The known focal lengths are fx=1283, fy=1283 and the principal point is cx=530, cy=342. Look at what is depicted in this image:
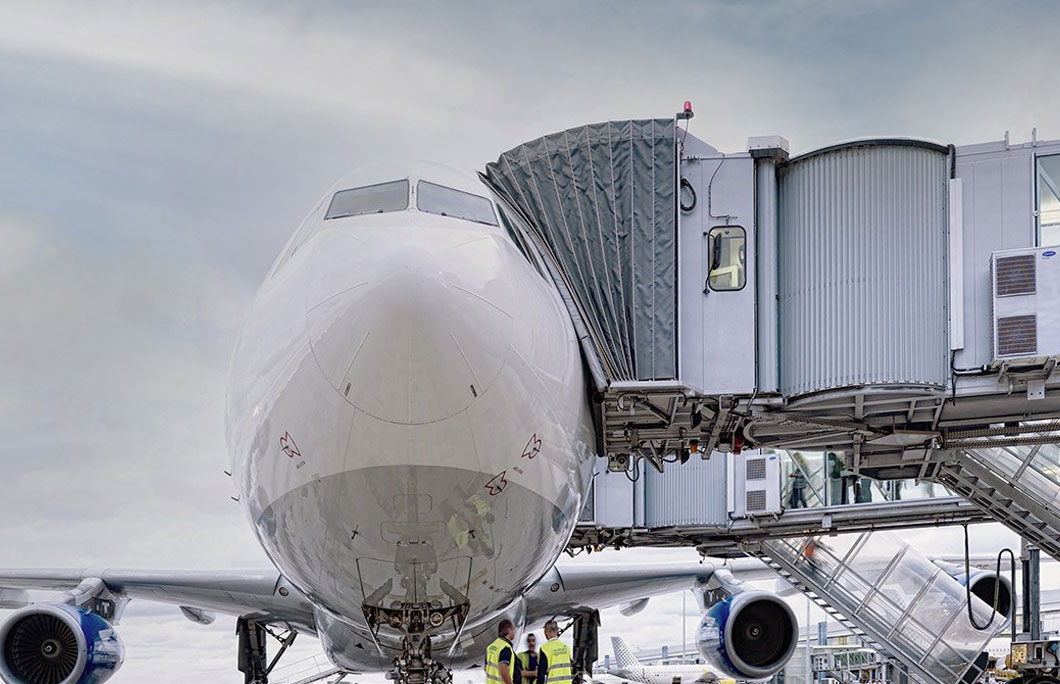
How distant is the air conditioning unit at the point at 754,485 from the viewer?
1988cm

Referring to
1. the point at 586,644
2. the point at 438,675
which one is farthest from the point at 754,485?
the point at 438,675

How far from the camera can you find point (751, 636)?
17297 millimetres

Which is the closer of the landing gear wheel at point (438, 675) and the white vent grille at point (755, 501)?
the landing gear wheel at point (438, 675)

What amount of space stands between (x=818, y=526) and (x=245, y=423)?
13723 mm

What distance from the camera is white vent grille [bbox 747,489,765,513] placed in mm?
19875

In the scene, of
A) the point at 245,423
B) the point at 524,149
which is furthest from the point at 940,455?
the point at 245,423

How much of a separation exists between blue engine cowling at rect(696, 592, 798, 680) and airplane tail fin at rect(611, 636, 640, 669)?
43940mm

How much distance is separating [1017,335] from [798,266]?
5.78 ft

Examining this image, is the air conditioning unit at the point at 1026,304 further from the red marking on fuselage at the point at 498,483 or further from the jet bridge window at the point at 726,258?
the red marking on fuselage at the point at 498,483

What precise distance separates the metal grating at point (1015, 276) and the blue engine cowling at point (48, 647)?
38.8 feet

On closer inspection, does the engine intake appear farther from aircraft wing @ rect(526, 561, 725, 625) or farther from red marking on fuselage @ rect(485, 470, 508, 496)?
red marking on fuselage @ rect(485, 470, 508, 496)

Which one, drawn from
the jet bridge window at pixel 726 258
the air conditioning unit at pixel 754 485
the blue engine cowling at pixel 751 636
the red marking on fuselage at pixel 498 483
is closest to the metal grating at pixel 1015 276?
the jet bridge window at pixel 726 258

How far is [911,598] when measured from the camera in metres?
20.7

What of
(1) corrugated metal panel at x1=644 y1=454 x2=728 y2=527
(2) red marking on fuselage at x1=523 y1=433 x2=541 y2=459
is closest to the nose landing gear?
(2) red marking on fuselage at x1=523 y1=433 x2=541 y2=459
